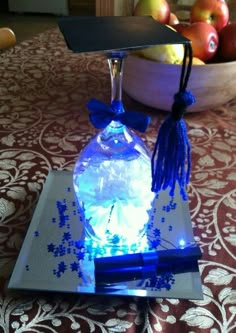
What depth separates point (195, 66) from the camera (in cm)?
66

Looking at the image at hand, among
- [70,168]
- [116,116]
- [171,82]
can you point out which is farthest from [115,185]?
[171,82]

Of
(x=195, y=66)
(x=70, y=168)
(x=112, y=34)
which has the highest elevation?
(x=112, y=34)

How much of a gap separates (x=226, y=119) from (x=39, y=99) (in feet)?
1.16

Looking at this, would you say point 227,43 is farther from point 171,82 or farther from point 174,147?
point 174,147

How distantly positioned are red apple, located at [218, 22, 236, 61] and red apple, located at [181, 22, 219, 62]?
0.01m

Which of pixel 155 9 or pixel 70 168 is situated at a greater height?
pixel 155 9

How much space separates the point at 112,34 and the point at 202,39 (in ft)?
1.27

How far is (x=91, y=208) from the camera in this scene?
16.5 inches

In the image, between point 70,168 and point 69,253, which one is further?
point 70,168

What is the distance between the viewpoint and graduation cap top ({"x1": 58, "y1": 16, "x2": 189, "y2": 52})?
12.4 inches

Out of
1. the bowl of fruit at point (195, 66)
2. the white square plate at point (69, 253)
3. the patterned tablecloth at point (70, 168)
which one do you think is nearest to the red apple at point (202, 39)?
the bowl of fruit at point (195, 66)

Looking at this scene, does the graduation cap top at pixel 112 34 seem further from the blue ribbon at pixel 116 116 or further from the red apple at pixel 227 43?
the red apple at pixel 227 43

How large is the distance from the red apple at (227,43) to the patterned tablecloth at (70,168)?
10 centimetres

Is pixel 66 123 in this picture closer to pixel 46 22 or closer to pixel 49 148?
pixel 49 148
